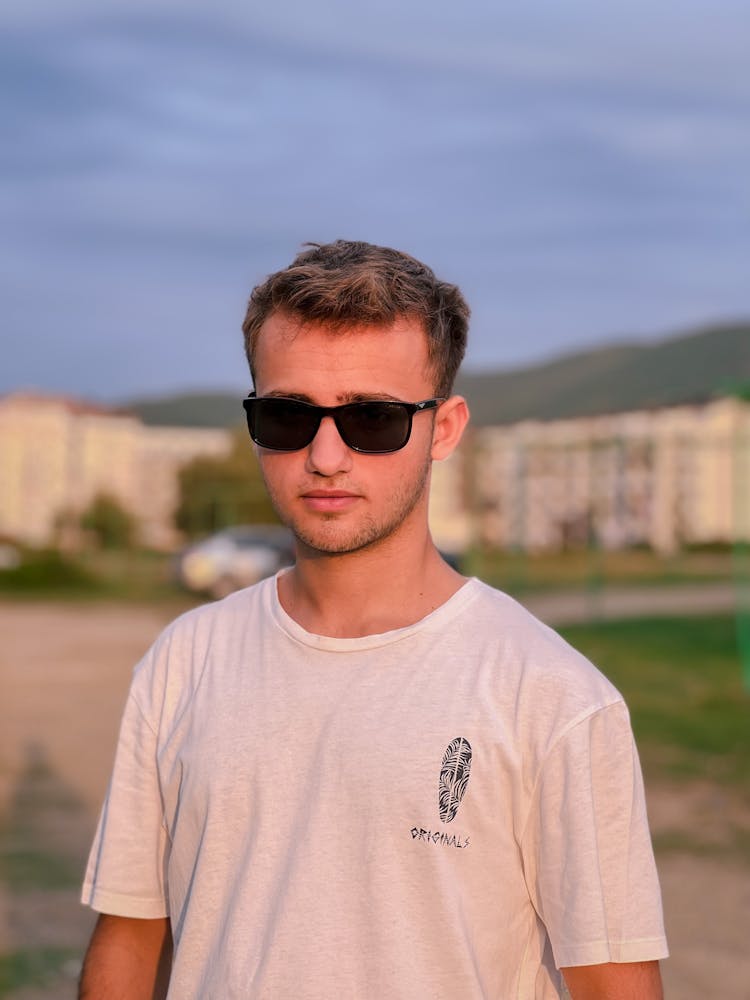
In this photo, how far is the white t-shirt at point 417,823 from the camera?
1.79 m

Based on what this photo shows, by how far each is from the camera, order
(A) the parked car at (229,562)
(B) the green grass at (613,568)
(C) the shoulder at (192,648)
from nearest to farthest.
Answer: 1. (C) the shoulder at (192,648)
2. (A) the parked car at (229,562)
3. (B) the green grass at (613,568)

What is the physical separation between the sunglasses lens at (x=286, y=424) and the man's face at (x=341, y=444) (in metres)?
0.01

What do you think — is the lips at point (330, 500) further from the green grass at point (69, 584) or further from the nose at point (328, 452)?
the green grass at point (69, 584)

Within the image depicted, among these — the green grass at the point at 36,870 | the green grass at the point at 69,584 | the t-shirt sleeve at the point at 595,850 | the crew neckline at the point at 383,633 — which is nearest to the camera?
the t-shirt sleeve at the point at 595,850

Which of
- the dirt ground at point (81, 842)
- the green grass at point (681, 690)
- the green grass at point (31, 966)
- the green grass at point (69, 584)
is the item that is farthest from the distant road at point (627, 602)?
the green grass at point (31, 966)

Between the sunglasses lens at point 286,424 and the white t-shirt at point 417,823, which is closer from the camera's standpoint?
the white t-shirt at point 417,823

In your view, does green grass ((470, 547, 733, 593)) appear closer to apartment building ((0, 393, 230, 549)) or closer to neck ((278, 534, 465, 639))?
Answer: neck ((278, 534, 465, 639))

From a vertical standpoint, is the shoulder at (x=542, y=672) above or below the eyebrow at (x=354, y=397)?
below

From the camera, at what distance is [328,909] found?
1.81 metres

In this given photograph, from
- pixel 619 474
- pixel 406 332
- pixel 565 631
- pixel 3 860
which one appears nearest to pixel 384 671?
pixel 406 332

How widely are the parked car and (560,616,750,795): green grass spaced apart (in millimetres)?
6596

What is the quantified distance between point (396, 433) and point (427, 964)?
0.69 metres

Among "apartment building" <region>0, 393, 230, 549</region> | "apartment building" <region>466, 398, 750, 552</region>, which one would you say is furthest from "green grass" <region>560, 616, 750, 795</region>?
"apartment building" <region>0, 393, 230, 549</region>

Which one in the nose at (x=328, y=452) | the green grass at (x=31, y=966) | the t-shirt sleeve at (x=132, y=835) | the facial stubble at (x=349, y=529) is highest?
the nose at (x=328, y=452)
